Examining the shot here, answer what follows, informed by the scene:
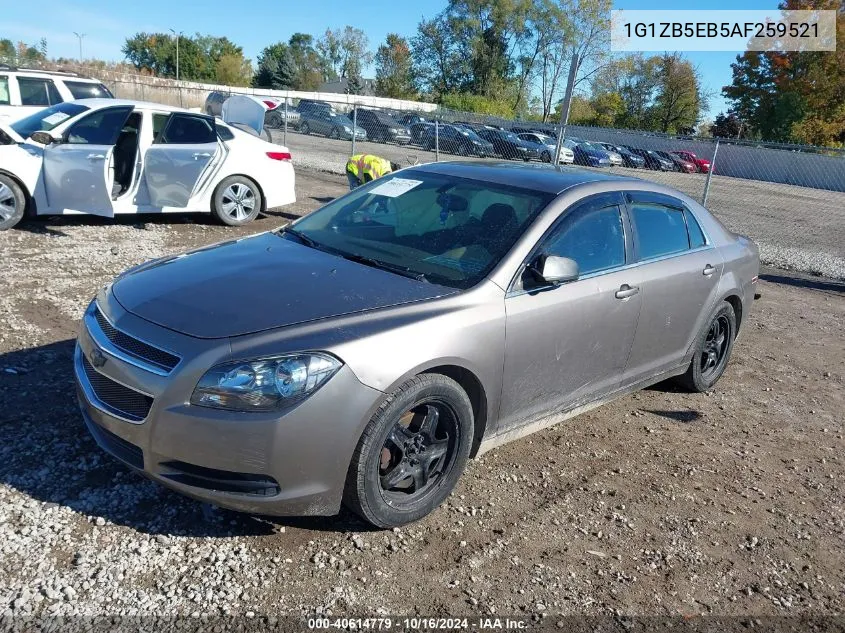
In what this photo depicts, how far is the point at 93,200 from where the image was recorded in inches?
327

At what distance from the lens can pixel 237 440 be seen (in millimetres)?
2758

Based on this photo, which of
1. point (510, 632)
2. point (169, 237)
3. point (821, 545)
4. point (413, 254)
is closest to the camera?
point (510, 632)

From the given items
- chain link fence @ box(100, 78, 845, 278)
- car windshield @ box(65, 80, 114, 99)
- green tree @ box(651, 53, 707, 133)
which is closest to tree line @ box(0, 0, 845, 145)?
green tree @ box(651, 53, 707, 133)

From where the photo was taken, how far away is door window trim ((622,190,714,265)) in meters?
4.40

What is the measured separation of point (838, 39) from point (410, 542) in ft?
187

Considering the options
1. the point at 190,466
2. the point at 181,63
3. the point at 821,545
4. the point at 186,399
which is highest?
the point at 181,63

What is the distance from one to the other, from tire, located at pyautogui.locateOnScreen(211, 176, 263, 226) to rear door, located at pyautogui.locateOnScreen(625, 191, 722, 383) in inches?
258

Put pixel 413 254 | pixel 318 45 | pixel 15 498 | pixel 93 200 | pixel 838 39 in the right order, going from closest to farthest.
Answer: pixel 15 498 < pixel 413 254 < pixel 93 200 < pixel 838 39 < pixel 318 45

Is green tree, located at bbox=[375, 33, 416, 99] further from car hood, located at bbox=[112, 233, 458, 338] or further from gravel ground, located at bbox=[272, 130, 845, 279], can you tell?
car hood, located at bbox=[112, 233, 458, 338]

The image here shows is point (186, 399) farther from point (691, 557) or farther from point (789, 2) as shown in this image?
point (789, 2)

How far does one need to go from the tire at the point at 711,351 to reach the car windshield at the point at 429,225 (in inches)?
77.0

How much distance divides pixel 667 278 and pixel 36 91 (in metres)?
13.5

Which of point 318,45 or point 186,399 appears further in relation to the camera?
point 318,45

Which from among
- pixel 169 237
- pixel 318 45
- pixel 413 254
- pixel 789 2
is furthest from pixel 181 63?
pixel 413 254
